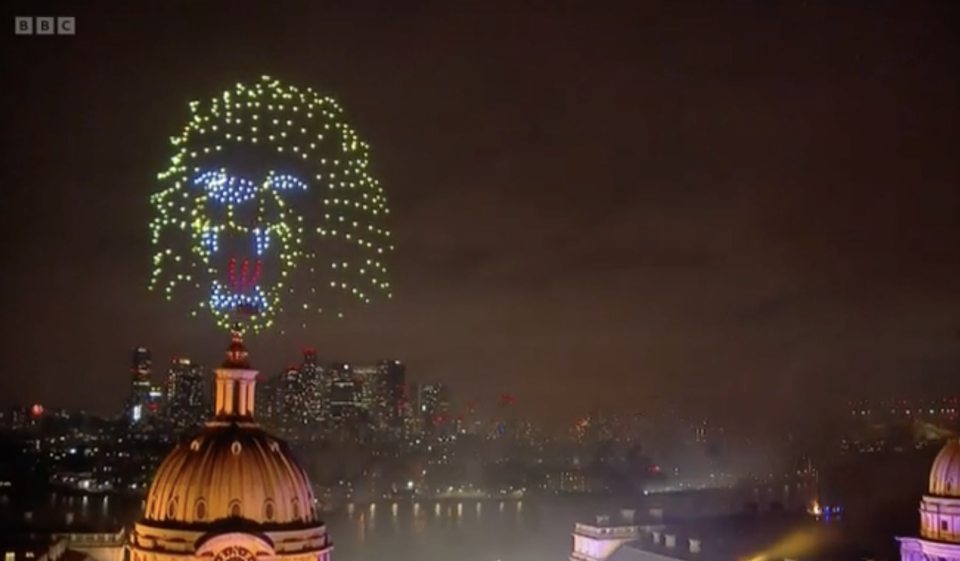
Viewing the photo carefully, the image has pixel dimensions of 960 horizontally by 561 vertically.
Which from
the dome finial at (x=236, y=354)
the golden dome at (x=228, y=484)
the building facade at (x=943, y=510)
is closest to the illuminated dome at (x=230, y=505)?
the golden dome at (x=228, y=484)

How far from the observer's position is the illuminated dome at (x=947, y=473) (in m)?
34.5

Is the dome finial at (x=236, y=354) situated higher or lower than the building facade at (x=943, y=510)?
higher

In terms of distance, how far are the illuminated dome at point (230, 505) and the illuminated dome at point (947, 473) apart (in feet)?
66.4

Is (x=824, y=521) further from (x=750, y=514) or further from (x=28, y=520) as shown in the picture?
(x=28, y=520)

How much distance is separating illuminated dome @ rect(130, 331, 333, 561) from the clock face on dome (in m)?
0.02

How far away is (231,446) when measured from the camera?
73.5 feet

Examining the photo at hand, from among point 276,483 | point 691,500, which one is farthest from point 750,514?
point 276,483

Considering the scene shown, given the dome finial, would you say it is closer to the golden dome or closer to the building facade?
the golden dome

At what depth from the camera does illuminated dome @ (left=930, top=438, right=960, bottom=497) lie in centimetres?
3450

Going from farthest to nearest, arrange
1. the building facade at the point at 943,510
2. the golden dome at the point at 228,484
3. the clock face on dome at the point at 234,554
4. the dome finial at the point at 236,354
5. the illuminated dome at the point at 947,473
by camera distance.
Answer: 1. the illuminated dome at the point at 947,473
2. the building facade at the point at 943,510
3. the dome finial at the point at 236,354
4. the golden dome at the point at 228,484
5. the clock face on dome at the point at 234,554

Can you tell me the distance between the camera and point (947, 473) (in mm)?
34719

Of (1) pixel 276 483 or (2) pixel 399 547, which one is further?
(2) pixel 399 547

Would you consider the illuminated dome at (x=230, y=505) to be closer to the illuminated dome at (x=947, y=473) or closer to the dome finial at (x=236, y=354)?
the dome finial at (x=236, y=354)

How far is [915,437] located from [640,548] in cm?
4258
